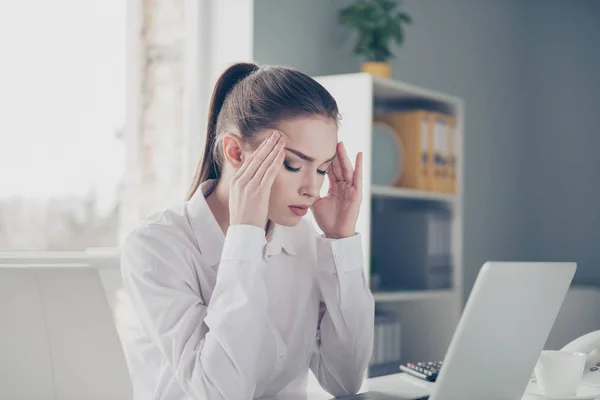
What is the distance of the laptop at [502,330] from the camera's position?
42.9 inches

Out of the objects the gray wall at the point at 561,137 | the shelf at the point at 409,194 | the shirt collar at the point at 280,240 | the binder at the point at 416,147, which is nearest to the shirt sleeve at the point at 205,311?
the shirt collar at the point at 280,240

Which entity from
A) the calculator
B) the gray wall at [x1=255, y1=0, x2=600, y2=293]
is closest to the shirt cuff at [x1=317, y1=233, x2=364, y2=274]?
the calculator

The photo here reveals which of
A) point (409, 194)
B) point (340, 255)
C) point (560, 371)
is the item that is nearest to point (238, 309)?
point (340, 255)

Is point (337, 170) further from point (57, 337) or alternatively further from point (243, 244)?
point (57, 337)

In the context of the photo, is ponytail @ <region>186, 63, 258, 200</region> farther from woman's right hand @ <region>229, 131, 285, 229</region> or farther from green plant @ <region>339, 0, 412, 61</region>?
green plant @ <region>339, 0, 412, 61</region>

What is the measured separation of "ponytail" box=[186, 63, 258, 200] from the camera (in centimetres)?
169

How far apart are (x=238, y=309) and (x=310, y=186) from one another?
0.97ft

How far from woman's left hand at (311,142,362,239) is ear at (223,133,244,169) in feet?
0.82

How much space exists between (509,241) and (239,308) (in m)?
3.23

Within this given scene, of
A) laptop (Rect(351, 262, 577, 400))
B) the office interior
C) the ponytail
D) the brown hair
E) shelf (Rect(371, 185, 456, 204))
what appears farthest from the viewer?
shelf (Rect(371, 185, 456, 204))

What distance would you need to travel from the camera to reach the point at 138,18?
298 centimetres

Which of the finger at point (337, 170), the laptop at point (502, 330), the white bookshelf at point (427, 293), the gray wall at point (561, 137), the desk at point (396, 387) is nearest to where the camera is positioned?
the laptop at point (502, 330)

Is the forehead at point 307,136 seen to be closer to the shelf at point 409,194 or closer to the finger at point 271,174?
the finger at point 271,174

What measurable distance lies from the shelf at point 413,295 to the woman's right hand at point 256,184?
1476 mm
